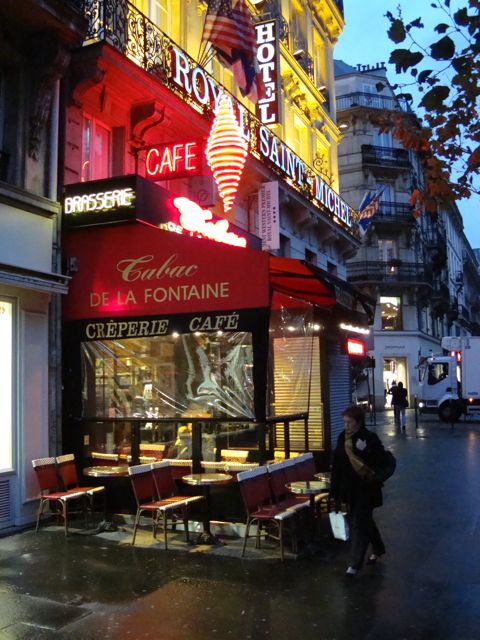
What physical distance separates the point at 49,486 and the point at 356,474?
4.21 m

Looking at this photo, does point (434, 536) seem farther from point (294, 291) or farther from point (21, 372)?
point (21, 372)

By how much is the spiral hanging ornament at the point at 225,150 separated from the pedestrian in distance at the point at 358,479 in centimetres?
575

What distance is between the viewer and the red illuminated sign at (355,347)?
12055mm

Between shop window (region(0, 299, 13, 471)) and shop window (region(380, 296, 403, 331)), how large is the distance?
3413 cm

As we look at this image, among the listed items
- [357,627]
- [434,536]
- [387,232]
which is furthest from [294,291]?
[387,232]

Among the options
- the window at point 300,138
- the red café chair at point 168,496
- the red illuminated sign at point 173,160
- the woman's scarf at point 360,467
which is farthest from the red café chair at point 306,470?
the window at point 300,138

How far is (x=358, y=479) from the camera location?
245 inches

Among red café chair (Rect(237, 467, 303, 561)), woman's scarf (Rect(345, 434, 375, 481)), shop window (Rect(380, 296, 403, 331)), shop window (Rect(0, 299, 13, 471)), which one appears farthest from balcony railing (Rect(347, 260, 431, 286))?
woman's scarf (Rect(345, 434, 375, 481))

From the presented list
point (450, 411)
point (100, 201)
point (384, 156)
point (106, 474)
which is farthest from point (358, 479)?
point (384, 156)

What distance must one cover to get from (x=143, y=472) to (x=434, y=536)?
148 inches

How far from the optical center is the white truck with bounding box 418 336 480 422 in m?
27.1

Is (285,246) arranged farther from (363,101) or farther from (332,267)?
(363,101)

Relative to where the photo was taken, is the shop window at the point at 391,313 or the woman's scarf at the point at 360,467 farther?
the shop window at the point at 391,313

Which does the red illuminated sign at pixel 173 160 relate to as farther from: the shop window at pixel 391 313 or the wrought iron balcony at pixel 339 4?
the shop window at pixel 391 313
